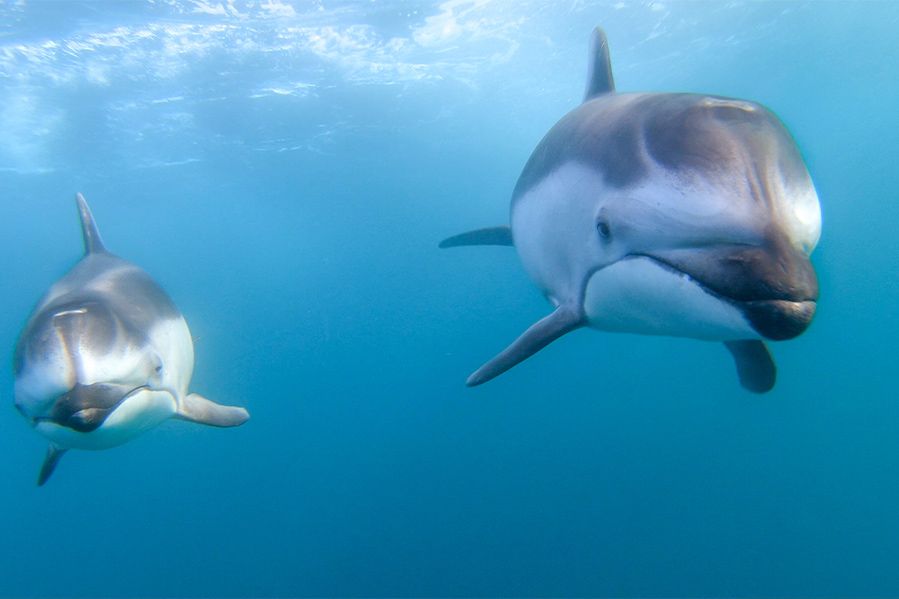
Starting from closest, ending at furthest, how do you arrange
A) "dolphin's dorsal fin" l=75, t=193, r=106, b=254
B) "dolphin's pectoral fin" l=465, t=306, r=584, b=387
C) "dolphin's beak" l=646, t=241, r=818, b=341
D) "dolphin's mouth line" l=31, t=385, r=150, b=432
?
"dolphin's beak" l=646, t=241, r=818, b=341 < "dolphin's pectoral fin" l=465, t=306, r=584, b=387 < "dolphin's mouth line" l=31, t=385, r=150, b=432 < "dolphin's dorsal fin" l=75, t=193, r=106, b=254

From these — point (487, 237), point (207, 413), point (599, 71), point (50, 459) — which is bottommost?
point (50, 459)

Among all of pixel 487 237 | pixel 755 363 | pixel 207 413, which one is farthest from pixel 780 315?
pixel 207 413

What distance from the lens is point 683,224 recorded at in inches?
106

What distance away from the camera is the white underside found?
2689 mm

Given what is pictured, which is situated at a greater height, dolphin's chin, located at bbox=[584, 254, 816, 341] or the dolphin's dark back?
the dolphin's dark back

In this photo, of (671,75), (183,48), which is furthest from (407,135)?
(183,48)

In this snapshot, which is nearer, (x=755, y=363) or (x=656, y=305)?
(x=656, y=305)

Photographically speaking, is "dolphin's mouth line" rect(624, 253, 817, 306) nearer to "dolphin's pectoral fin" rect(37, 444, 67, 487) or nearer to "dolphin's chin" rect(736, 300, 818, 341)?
"dolphin's chin" rect(736, 300, 818, 341)

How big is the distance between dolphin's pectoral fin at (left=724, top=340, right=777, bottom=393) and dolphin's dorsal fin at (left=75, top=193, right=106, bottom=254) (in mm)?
7305

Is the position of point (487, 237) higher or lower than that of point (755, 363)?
higher

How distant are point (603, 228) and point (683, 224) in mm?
584

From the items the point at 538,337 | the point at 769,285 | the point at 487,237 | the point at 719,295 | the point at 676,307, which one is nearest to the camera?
the point at 769,285

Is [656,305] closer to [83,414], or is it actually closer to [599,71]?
[599,71]

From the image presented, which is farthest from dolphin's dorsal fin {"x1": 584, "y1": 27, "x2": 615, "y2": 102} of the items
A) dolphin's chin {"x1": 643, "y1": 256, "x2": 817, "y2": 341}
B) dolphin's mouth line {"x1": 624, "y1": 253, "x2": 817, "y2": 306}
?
dolphin's chin {"x1": 643, "y1": 256, "x2": 817, "y2": 341}
